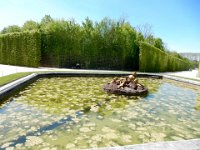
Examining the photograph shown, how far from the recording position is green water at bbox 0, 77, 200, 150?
161 inches

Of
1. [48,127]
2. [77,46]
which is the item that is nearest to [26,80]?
[48,127]

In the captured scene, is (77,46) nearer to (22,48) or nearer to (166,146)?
(22,48)

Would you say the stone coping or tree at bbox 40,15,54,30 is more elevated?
tree at bbox 40,15,54,30

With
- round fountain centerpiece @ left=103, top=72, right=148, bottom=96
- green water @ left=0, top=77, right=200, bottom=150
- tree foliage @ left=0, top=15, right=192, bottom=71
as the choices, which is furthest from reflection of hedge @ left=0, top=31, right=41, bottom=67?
green water @ left=0, top=77, right=200, bottom=150

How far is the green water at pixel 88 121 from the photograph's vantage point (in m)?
4.08

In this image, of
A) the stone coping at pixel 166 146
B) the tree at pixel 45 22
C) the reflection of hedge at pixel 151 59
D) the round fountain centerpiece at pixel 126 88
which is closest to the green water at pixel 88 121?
the round fountain centerpiece at pixel 126 88

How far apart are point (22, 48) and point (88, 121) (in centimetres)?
1763

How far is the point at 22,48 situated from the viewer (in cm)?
2094

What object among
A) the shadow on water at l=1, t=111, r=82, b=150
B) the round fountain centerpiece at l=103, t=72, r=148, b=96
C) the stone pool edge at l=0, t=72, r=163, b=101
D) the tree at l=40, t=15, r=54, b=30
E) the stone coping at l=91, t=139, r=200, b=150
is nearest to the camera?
the stone coping at l=91, t=139, r=200, b=150

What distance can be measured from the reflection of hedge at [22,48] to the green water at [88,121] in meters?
13.2

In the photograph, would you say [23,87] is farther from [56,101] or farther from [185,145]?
[185,145]

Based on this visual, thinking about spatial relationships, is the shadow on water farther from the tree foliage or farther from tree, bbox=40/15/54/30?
tree, bbox=40/15/54/30

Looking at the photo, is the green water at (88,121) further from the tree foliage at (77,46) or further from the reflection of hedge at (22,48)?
the tree foliage at (77,46)

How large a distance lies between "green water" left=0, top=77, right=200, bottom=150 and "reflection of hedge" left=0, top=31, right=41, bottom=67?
13.2m
